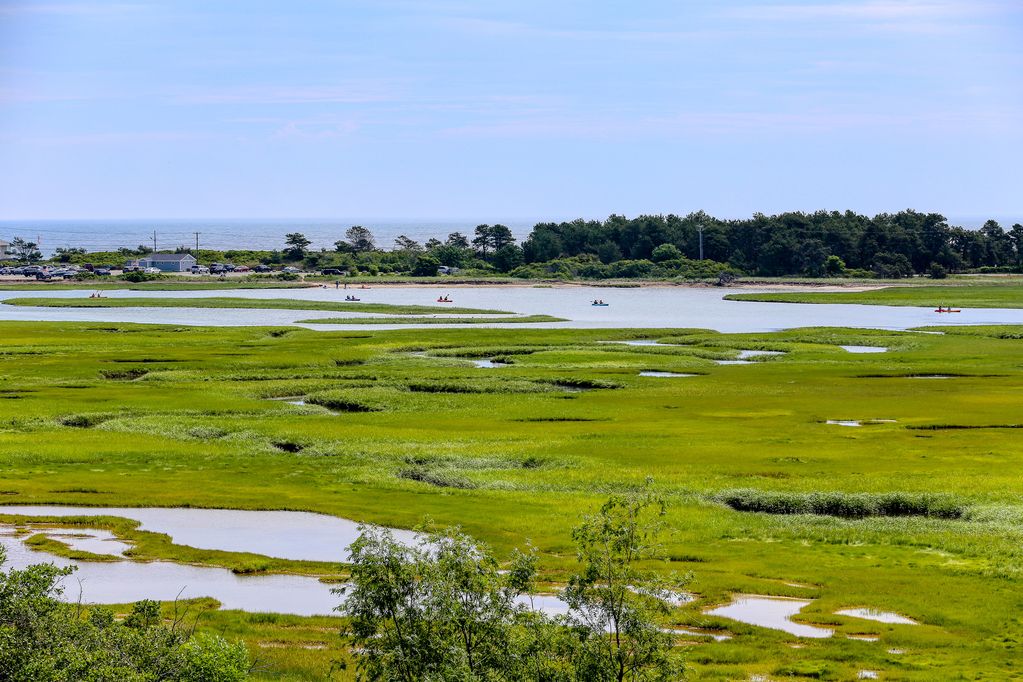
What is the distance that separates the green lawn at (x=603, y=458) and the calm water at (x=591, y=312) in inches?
1378

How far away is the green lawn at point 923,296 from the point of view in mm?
151625

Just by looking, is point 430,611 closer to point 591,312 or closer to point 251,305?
point 591,312

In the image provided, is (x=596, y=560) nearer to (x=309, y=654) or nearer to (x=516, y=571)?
(x=516, y=571)

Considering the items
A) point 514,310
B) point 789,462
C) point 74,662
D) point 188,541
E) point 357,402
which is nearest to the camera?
point 74,662

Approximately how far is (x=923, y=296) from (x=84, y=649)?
513 ft

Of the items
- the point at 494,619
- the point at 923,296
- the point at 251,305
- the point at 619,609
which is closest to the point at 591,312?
the point at 251,305

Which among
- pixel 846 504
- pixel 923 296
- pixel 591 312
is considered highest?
pixel 923 296

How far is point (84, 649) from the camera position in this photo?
62.6ft

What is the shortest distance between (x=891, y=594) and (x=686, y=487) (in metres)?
11.9

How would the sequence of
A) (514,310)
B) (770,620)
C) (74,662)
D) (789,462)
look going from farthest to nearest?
1. (514,310)
2. (789,462)
3. (770,620)
4. (74,662)

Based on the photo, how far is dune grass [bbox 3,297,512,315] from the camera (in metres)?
140

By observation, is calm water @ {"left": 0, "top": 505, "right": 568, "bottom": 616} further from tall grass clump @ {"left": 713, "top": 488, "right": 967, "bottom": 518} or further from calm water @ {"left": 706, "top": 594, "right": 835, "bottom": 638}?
tall grass clump @ {"left": 713, "top": 488, "right": 967, "bottom": 518}

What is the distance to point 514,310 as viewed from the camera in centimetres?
14788

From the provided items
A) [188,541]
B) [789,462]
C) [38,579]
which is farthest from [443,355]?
[38,579]
